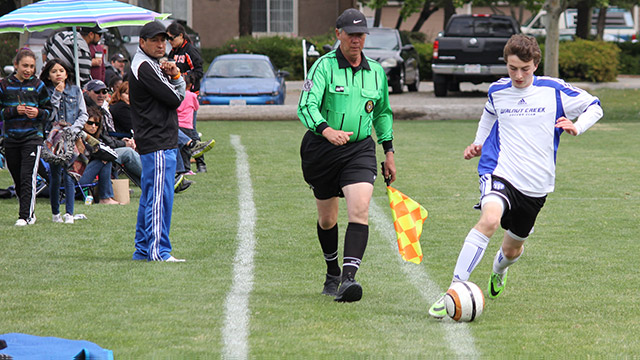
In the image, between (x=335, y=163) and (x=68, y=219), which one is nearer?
(x=335, y=163)

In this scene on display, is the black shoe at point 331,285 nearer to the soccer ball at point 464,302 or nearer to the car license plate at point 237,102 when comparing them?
the soccer ball at point 464,302

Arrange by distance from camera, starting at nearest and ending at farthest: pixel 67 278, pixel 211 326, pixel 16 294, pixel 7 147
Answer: pixel 211 326, pixel 16 294, pixel 67 278, pixel 7 147

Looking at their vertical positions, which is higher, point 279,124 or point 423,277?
point 423,277

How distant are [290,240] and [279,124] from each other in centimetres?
1278

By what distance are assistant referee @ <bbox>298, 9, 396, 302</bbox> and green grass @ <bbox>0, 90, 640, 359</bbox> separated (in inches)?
19.4

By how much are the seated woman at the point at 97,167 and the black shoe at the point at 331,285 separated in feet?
16.4

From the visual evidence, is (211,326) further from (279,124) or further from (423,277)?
(279,124)

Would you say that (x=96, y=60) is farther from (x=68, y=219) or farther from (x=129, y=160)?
(x=68, y=219)

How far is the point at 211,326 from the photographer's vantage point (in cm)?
589

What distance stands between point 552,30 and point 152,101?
67.2ft

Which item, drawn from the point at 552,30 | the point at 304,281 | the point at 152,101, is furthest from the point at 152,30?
the point at 552,30

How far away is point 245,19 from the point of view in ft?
138

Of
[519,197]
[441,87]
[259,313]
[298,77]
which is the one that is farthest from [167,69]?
[298,77]

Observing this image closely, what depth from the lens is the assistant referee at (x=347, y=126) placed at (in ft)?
21.3
